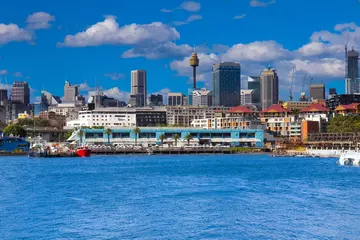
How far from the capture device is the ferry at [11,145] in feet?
501

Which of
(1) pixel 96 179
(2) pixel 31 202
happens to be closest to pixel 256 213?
(2) pixel 31 202

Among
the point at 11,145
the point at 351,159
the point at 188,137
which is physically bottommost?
the point at 351,159

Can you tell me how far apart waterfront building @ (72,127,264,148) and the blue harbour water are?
11524cm

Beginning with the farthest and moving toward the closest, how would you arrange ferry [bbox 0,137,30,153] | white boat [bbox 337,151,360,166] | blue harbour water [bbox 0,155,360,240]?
1. ferry [bbox 0,137,30,153]
2. white boat [bbox 337,151,360,166]
3. blue harbour water [bbox 0,155,360,240]

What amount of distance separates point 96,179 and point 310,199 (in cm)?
2779

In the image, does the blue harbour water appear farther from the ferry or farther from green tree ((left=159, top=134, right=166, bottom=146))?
green tree ((left=159, top=134, right=166, bottom=146))

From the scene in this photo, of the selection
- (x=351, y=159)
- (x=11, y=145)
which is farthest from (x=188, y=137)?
(x=351, y=159)

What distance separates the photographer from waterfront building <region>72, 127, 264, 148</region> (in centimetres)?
17925

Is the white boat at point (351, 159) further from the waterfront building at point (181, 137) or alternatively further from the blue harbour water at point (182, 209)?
the waterfront building at point (181, 137)

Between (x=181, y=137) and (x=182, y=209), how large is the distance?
467 ft

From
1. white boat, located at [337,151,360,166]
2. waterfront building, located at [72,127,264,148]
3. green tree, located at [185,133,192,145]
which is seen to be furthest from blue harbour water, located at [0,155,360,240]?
waterfront building, located at [72,127,264,148]

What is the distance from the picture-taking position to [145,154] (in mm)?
159500

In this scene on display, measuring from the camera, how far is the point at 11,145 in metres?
154

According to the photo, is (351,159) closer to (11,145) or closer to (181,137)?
(11,145)
